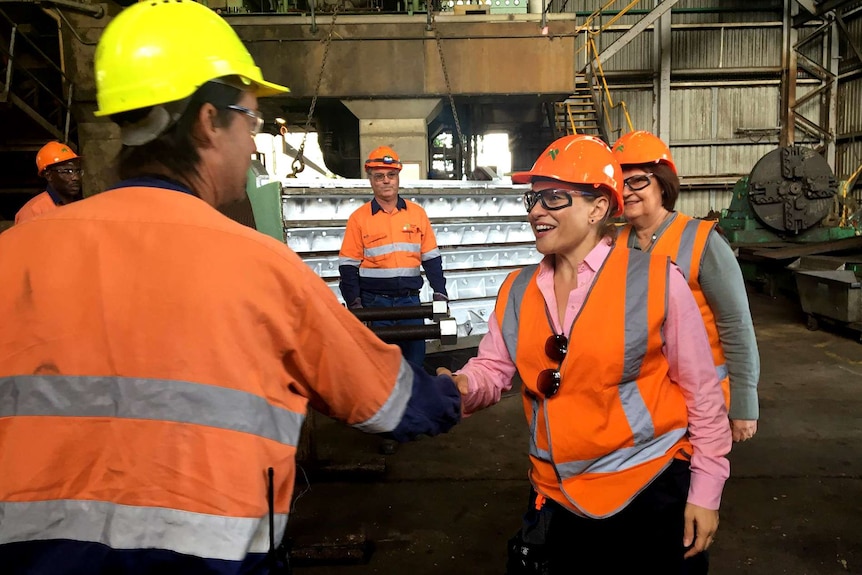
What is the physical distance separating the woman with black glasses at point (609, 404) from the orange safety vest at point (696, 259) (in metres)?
0.43

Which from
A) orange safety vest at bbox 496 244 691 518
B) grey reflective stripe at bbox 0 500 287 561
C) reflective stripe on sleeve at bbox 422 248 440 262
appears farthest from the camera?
reflective stripe on sleeve at bbox 422 248 440 262

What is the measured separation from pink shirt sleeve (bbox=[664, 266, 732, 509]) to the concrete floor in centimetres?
149

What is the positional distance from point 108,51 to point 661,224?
183 centimetres

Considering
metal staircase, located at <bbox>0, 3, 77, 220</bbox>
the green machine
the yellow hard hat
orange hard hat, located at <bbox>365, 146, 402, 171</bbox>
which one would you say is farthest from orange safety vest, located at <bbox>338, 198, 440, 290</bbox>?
the green machine

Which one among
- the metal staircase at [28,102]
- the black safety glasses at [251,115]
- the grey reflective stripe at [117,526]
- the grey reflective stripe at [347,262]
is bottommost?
the grey reflective stripe at [117,526]

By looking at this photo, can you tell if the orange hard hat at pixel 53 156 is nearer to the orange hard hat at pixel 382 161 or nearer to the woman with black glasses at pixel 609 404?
the orange hard hat at pixel 382 161

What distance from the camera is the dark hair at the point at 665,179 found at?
2186 mm

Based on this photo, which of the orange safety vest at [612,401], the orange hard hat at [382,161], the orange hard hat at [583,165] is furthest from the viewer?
the orange hard hat at [382,161]

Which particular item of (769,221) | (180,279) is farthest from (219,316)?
(769,221)

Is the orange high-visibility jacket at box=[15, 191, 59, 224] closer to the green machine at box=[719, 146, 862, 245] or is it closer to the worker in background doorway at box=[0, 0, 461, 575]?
the worker in background doorway at box=[0, 0, 461, 575]

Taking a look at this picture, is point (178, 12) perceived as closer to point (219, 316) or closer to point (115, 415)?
point (219, 316)

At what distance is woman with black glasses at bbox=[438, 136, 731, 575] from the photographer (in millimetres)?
1491

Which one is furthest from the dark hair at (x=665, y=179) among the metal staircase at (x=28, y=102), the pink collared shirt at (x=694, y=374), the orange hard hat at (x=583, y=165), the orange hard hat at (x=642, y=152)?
the metal staircase at (x=28, y=102)

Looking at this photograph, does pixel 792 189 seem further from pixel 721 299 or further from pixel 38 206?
pixel 38 206
